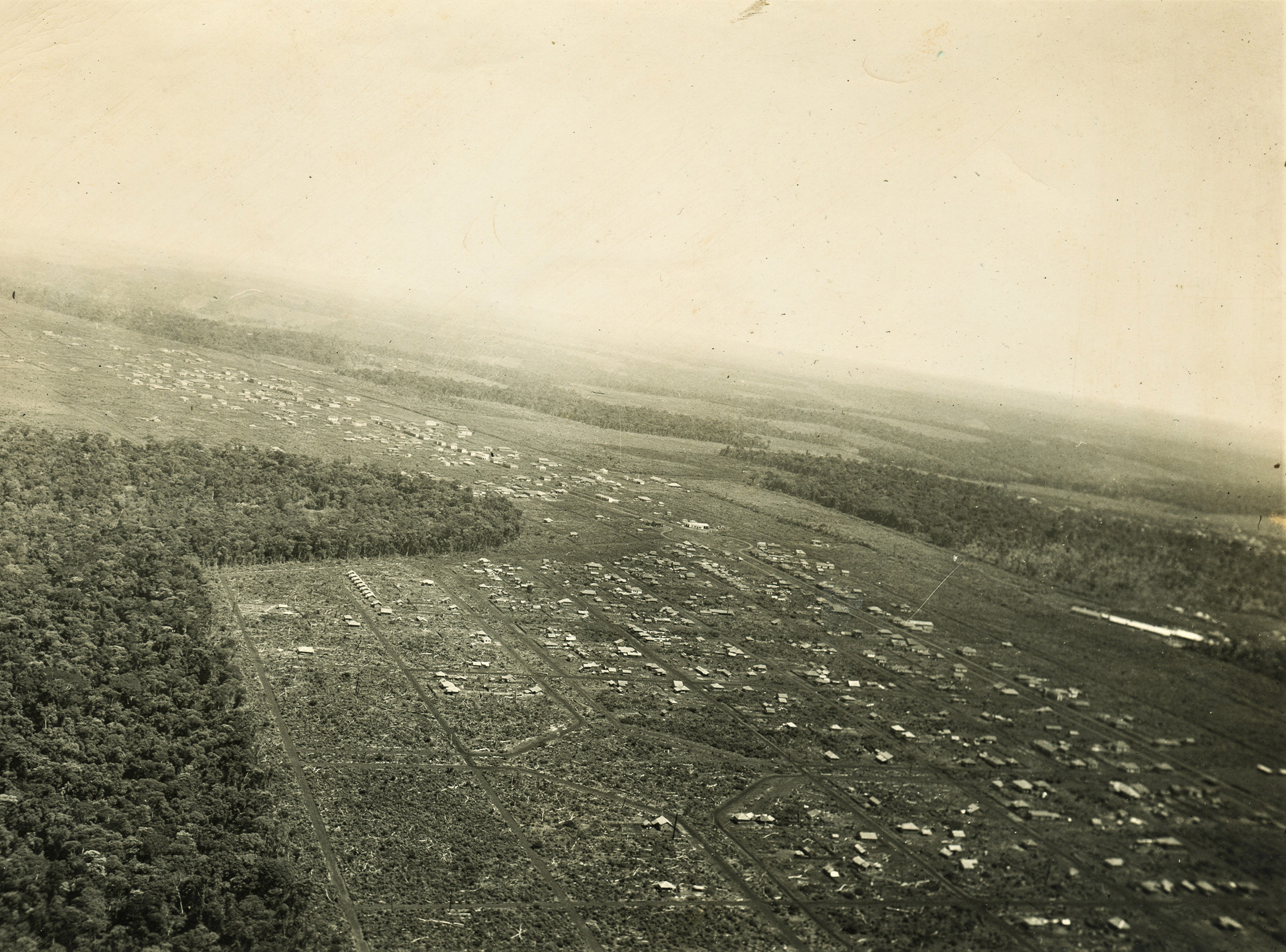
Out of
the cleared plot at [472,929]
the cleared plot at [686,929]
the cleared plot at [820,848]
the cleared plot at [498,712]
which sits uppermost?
the cleared plot at [820,848]

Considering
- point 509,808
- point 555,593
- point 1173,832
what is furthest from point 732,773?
point 555,593

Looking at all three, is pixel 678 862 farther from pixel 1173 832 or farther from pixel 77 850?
pixel 77 850

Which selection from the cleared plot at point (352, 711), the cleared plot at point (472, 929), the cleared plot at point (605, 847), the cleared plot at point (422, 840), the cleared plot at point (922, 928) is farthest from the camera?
the cleared plot at point (352, 711)

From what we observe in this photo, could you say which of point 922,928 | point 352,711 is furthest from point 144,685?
point 922,928

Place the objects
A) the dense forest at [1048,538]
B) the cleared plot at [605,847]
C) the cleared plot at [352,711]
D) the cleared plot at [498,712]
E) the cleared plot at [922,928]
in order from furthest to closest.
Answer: the dense forest at [1048,538] → the cleared plot at [498,712] → the cleared plot at [352,711] → the cleared plot at [605,847] → the cleared plot at [922,928]

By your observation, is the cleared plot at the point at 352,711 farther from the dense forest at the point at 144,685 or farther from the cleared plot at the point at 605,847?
the cleared plot at the point at 605,847

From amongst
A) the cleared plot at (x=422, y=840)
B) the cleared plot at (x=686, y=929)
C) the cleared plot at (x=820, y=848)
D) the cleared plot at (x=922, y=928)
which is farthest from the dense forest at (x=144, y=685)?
the cleared plot at (x=922, y=928)

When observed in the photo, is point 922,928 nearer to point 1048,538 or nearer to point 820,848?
point 820,848
